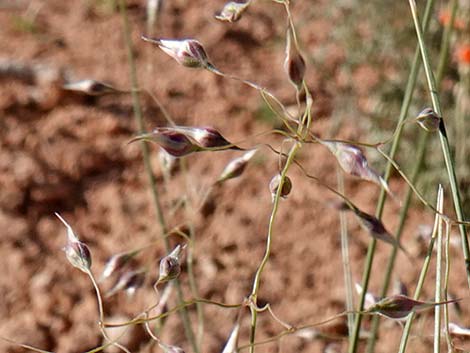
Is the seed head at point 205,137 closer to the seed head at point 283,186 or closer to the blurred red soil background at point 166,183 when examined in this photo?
the seed head at point 283,186

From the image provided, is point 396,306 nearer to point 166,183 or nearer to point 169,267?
point 169,267

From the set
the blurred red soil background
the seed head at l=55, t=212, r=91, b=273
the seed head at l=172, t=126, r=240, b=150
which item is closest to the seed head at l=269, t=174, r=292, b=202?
the seed head at l=172, t=126, r=240, b=150

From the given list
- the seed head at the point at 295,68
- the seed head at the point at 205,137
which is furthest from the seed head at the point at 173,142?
the seed head at the point at 295,68

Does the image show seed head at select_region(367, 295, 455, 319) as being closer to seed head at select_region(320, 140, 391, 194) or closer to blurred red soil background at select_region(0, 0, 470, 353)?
seed head at select_region(320, 140, 391, 194)

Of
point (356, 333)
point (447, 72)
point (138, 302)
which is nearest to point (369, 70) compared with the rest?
point (447, 72)

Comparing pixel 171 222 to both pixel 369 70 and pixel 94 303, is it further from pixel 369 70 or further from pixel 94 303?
pixel 369 70

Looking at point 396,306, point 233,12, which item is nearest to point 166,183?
point 233,12

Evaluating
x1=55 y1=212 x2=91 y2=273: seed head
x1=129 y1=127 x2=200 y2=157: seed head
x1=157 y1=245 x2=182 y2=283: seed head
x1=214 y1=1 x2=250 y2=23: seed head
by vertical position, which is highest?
x1=214 y1=1 x2=250 y2=23: seed head

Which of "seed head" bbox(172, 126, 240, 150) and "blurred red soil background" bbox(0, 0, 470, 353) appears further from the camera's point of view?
"blurred red soil background" bbox(0, 0, 470, 353)

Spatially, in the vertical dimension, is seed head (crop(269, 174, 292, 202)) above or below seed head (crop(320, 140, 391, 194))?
below

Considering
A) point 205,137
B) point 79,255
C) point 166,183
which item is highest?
point 205,137
